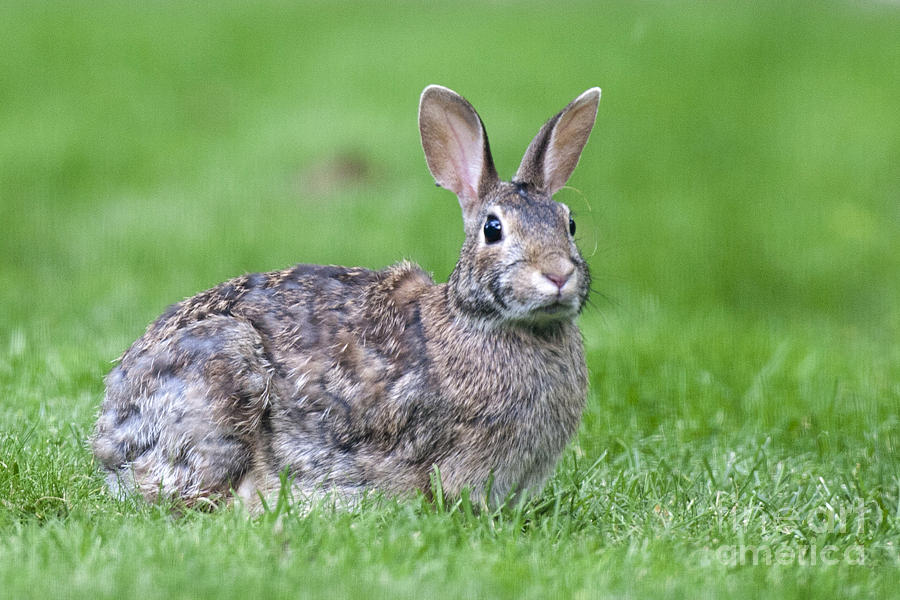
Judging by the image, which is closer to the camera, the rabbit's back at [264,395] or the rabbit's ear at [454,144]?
the rabbit's back at [264,395]

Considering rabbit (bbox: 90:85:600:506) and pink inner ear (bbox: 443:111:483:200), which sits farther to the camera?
pink inner ear (bbox: 443:111:483:200)

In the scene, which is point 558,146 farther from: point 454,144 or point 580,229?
point 580,229

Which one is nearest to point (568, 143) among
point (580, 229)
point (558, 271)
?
point (558, 271)

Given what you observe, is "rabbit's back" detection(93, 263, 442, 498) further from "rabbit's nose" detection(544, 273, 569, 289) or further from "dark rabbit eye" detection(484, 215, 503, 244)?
"rabbit's nose" detection(544, 273, 569, 289)

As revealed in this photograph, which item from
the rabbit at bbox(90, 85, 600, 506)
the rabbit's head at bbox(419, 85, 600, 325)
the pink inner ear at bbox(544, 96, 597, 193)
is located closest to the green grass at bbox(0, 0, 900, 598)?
the rabbit at bbox(90, 85, 600, 506)

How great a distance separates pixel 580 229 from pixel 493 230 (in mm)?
6200

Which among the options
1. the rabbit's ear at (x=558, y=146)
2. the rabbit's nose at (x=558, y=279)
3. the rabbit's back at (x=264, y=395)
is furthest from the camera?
the rabbit's ear at (x=558, y=146)

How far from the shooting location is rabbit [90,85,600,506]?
5.23 meters

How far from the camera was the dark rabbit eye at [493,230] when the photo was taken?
521 centimetres

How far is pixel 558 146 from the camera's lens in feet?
18.6

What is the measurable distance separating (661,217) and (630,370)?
4673 mm

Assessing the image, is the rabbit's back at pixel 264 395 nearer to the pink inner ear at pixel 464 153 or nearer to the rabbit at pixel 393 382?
the rabbit at pixel 393 382

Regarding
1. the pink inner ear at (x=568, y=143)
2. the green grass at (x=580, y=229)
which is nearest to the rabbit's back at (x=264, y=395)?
the green grass at (x=580, y=229)

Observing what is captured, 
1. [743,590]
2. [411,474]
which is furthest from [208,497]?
[743,590]
